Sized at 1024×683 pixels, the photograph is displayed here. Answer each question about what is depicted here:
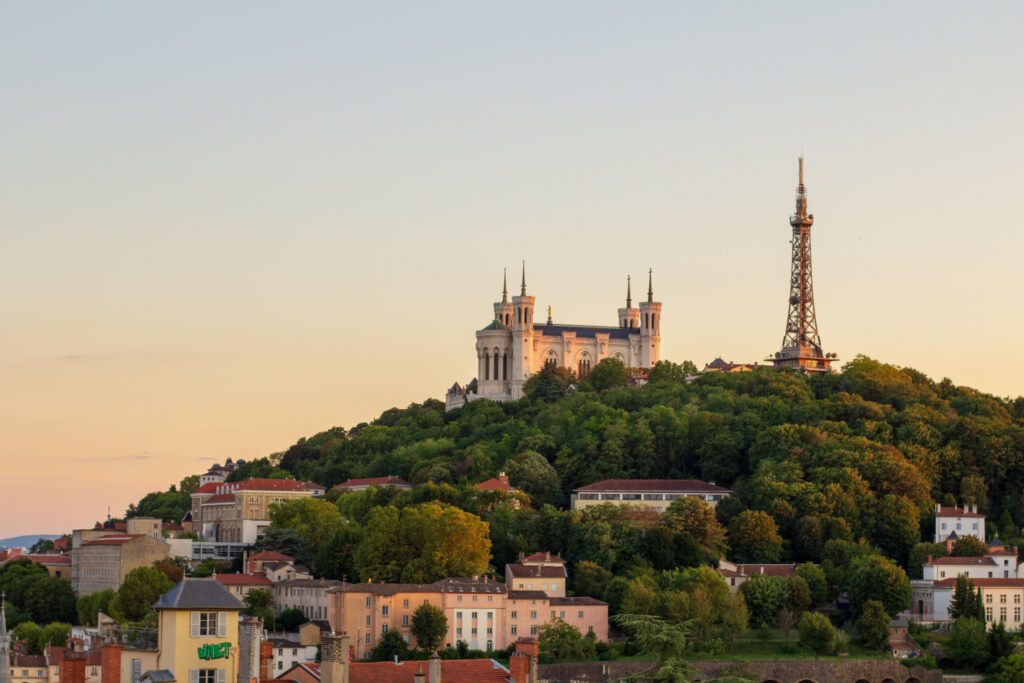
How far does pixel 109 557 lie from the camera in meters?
100

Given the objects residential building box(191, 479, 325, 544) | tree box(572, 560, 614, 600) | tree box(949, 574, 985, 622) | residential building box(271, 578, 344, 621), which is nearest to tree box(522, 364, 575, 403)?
residential building box(191, 479, 325, 544)

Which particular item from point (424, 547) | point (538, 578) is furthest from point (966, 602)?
point (424, 547)

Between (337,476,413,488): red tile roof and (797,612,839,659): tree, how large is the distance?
103 feet

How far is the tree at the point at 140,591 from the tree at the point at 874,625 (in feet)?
99.0

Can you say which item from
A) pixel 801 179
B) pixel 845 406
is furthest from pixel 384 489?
pixel 801 179

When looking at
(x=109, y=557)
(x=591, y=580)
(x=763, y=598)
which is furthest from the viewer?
(x=109, y=557)

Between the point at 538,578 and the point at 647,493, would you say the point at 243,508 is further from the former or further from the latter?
the point at 538,578

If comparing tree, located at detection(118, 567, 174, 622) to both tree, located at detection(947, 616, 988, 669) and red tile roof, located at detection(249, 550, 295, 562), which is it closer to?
red tile roof, located at detection(249, 550, 295, 562)

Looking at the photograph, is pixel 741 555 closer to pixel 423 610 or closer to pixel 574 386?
pixel 423 610

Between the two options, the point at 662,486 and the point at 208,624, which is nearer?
the point at 208,624

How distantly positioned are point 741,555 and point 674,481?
33.9 feet

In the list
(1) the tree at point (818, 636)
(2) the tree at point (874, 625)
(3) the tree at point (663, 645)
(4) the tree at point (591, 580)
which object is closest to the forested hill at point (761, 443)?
(2) the tree at point (874, 625)

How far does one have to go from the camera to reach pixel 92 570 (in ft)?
334

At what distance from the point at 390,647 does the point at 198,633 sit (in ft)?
166
